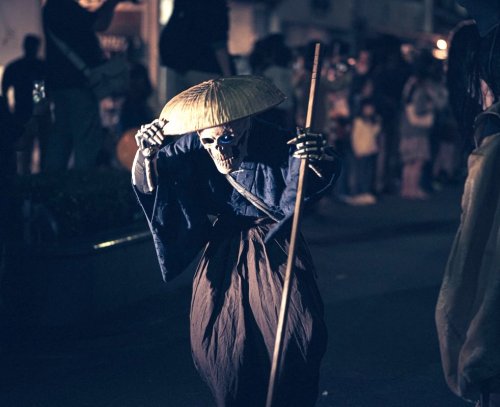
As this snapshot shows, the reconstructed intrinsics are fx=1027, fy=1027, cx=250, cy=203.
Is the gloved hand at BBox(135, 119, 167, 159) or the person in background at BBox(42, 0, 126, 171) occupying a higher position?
the gloved hand at BBox(135, 119, 167, 159)

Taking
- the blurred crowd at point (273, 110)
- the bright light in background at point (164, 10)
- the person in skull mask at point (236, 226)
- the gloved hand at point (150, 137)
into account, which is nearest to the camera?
the gloved hand at point (150, 137)

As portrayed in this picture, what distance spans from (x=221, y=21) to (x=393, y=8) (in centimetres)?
2051

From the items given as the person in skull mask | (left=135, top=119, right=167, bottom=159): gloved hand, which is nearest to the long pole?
the person in skull mask

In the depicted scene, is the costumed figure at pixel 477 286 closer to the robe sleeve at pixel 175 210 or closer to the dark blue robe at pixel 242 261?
the dark blue robe at pixel 242 261

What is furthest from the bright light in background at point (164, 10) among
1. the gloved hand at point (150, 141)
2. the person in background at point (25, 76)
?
the gloved hand at point (150, 141)

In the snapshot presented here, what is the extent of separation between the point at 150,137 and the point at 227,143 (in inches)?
13.9

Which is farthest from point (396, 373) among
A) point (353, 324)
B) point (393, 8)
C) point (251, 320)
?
point (393, 8)

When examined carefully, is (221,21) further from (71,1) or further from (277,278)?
(277,278)

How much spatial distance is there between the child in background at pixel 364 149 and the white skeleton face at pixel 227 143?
32.5 feet

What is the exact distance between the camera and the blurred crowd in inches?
374

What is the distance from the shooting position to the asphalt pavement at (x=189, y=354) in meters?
5.70

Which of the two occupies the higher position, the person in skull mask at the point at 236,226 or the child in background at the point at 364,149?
the person in skull mask at the point at 236,226

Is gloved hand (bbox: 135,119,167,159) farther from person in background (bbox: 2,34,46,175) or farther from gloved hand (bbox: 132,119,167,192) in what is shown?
person in background (bbox: 2,34,46,175)

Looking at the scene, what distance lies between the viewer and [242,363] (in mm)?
4352
